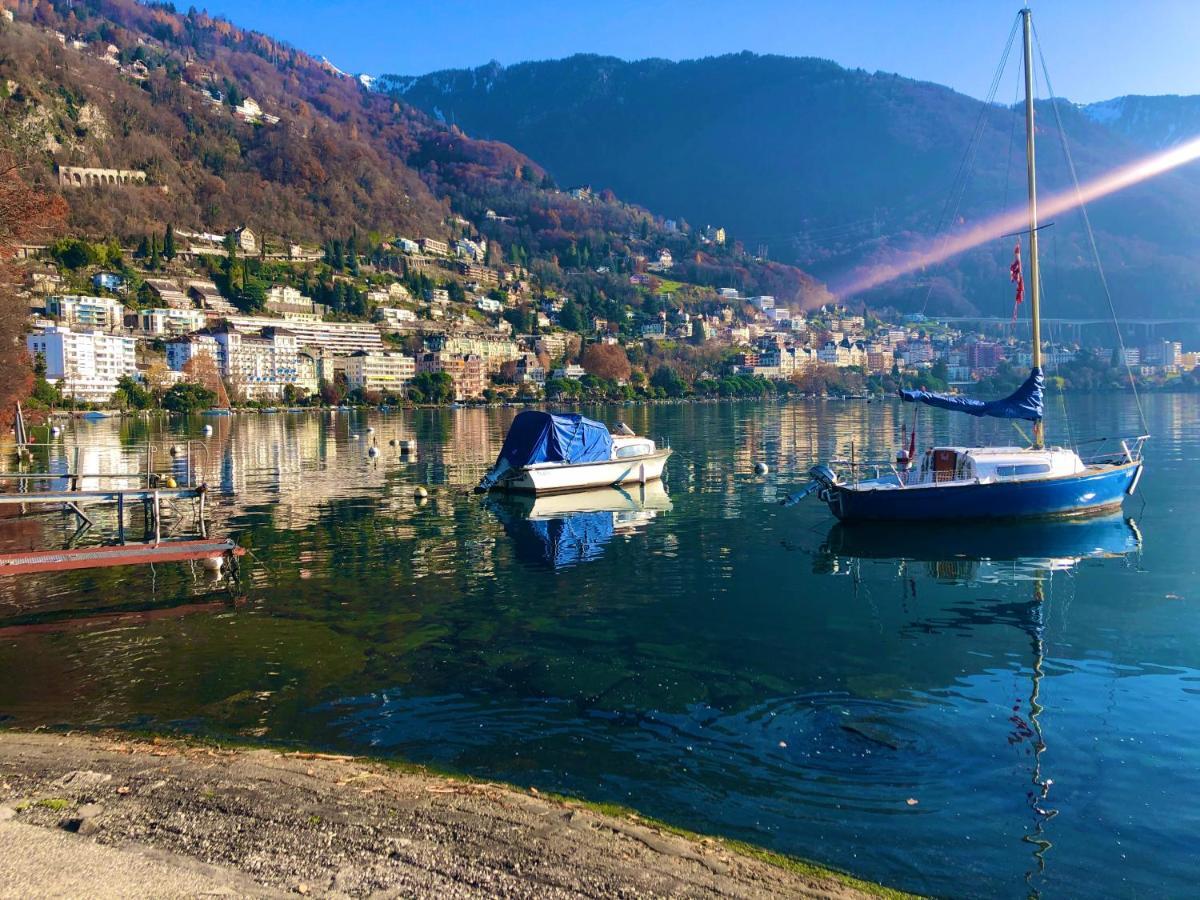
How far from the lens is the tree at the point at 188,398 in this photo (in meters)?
123

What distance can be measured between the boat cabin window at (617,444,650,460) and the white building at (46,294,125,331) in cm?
13848

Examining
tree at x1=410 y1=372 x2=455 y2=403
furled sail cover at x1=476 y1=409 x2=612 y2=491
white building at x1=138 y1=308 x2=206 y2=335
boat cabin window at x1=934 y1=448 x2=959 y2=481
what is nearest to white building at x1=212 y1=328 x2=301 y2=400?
white building at x1=138 y1=308 x2=206 y2=335

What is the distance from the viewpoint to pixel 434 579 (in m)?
20.0

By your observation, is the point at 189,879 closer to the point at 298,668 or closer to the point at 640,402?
the point at 298,668

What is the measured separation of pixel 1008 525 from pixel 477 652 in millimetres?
18177

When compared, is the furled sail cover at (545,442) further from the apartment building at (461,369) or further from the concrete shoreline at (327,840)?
the apartment building at (461,369)

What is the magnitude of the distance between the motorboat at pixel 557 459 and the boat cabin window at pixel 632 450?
0.60 metres

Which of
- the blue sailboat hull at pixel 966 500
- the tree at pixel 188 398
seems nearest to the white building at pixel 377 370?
the tree at pixel 188 398

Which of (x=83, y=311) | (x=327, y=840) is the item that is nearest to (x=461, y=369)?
(x=83, y=311)

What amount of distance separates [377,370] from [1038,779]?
6868 inches

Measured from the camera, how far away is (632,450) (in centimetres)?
3900

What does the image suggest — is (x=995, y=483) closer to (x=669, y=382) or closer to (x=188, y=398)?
(x=188, y=398)

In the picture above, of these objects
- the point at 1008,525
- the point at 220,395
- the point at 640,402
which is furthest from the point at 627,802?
the point at 640,402

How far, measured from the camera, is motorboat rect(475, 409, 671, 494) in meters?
34.4
